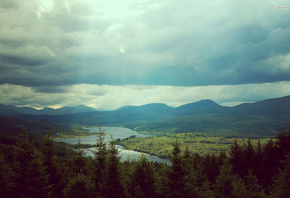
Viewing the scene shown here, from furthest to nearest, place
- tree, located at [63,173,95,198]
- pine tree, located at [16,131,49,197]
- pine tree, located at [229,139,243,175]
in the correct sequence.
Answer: pine tree, located at [229,139,243,175] < tree, located at [63,173,95,198] < pine tree, located at [16,131,49,197]

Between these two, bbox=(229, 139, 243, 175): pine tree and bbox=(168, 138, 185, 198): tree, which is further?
bbox=(229, 139, 243, 175): pine tree

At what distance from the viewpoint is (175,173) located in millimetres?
25891

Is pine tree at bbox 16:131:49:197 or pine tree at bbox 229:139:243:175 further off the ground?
pine tree at bbox 16:131:49:197

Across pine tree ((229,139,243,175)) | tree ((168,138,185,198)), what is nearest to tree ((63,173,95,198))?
tree ((168,138,185,198))

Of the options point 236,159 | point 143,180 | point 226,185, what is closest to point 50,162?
point 143,180

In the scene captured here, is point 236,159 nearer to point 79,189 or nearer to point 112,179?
point 112,179

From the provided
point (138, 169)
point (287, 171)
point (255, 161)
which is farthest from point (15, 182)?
point (255, 161)

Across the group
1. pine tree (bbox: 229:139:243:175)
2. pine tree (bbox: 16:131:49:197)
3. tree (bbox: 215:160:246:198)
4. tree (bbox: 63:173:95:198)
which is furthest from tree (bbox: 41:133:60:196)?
pine tree (bbox: 229:139:243:175)

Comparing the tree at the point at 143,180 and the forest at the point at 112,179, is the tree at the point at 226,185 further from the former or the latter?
the tree at the point at 143,180

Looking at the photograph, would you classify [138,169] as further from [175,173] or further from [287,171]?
[287,171]

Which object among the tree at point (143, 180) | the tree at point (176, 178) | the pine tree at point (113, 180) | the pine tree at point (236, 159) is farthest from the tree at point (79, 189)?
the pine tree at point (236, 159)

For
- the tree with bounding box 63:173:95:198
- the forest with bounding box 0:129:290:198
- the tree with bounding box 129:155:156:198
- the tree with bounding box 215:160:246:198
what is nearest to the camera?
the forest with bounding box 0:129:290:198

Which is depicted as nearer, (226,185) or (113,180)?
(113,180)

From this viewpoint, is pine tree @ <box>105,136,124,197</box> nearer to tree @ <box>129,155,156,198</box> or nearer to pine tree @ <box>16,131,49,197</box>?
tree @ <box>129,155,156,198</box>
